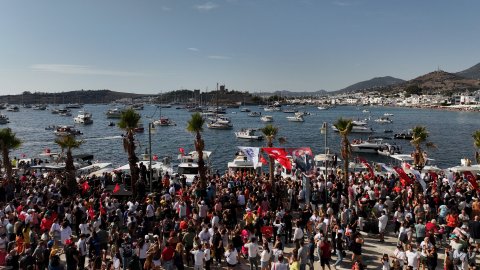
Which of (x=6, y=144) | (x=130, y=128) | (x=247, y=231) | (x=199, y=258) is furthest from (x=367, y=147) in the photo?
(x=199, y=258)

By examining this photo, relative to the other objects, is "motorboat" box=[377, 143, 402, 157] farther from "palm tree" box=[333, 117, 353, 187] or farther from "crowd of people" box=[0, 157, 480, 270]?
"crowd of people" box=[0, 157, 480, 270]

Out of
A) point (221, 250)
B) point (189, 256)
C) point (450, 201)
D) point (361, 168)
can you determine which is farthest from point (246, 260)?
point (361, 168)

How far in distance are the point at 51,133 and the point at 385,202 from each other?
363ft

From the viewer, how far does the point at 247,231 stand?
563 inches

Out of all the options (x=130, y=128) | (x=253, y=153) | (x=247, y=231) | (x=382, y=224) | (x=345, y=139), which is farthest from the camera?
(x=345, y=139)

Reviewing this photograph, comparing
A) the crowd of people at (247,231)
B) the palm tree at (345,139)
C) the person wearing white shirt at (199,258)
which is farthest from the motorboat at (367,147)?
the person wearing white shirt at (199,258)

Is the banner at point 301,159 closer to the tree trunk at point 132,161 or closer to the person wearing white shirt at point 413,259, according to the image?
the person wearing white shirt at point 413,259

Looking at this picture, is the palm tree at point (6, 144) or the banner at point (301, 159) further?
the palm tree at point (6, 144)

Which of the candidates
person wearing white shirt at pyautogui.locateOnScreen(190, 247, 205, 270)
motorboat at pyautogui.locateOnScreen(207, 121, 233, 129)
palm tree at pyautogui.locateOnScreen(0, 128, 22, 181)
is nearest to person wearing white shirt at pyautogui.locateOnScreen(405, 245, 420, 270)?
person wearing white shirt at pyautogui.locateOnScreen(190, 247, 205, 270)

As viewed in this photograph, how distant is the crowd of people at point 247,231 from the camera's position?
1245 cm

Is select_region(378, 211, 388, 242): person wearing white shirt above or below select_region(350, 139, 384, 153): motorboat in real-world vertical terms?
above

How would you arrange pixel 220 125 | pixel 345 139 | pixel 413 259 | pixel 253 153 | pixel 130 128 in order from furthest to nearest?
pixel 220 125, pixel 345 139, pixel 130 128, pixel 253 153, pixel 413 259

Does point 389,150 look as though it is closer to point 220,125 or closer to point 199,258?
point 199,258

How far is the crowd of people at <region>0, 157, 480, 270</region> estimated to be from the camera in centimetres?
1245
